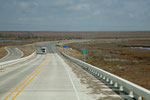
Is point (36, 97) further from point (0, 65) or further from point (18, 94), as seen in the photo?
point (0, 65)

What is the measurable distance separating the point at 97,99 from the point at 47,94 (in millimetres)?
2915

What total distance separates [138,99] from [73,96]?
11.1 ft

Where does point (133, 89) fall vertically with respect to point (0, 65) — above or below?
above

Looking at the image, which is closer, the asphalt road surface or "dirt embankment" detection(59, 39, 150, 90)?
"dirt embankment" detection(59, 39, 150, 90)

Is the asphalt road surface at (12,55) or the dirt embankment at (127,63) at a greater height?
the dirt embankment at (127,63)

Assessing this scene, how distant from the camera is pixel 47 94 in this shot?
1270 centimetres

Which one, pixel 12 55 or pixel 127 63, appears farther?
pixel 12 55

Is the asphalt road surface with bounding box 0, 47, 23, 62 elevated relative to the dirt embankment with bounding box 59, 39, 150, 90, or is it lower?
lower

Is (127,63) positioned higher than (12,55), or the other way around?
(127,63)

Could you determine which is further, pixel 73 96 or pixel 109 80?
pixel 109 80

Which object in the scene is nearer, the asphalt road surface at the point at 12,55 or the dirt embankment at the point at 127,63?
the dirt embankment at the point at 127,63

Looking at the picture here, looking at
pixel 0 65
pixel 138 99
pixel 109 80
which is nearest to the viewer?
pixel 138 99

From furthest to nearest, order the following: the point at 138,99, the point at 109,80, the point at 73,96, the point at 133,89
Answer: the point at 109,80 < the point at 73,96 < the point at 133,89 < the point at 138,99

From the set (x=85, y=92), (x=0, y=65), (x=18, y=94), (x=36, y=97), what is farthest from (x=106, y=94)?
(x=0, y=65)
